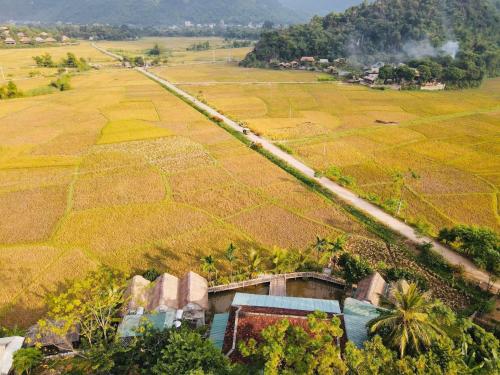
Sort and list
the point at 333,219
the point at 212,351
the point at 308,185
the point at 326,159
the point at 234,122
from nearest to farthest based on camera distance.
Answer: the point at 212,351 → the point at 333,219 → the point at 308,185 → the point at 326,159 → the point at 234,122

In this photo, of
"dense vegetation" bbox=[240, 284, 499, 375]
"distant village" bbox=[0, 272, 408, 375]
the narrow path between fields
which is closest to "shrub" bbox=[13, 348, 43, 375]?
"distant village" bbox=[0, 272, 408, 375]

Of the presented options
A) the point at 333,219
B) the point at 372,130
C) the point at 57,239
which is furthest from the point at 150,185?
the point at 372,130

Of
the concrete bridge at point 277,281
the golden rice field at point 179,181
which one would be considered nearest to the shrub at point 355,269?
the concrete bridge at point 277,281

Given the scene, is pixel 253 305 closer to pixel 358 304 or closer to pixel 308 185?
pixel 358 304

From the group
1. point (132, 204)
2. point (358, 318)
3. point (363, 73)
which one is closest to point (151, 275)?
point (132, 204)

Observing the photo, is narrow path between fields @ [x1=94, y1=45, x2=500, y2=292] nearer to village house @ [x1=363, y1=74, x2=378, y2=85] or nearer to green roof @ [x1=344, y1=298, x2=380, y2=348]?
green roof @ [x1=344, y1=298, x2=380, y2=348]

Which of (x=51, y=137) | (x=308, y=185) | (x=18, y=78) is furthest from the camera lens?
(x=18, y=78)
